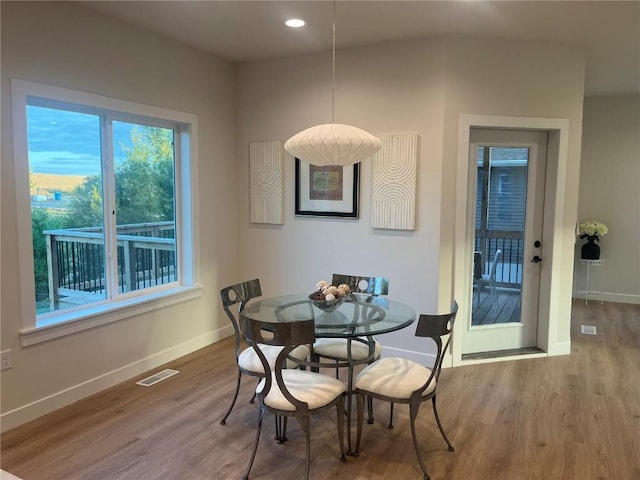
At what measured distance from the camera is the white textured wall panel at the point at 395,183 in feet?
13.0

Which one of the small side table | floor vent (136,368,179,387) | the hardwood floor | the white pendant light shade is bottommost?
the hardwood floor

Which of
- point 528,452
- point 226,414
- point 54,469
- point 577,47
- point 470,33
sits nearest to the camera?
point 54,469

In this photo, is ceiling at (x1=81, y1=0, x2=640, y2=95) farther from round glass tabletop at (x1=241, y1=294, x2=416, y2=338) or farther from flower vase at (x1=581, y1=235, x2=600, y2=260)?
flower vase at (x1=581, y1=235, x2=600, y2=260)

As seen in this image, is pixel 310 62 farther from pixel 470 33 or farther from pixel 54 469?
pixel 54 469

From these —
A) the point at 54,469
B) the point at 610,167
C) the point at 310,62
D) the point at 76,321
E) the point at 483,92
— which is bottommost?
the point at 54,469

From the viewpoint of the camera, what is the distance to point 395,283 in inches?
162

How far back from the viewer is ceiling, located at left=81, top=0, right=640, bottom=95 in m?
3.18

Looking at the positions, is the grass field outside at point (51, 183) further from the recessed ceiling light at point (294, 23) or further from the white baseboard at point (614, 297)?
the white baseboard at point (614, 297)

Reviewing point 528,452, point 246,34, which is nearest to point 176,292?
point 246,34

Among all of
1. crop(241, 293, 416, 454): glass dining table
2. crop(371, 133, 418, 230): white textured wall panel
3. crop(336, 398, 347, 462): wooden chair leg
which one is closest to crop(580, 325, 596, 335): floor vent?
crop(371, 133, 418, 230): white textured wall panel

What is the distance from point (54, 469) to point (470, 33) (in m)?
4.11

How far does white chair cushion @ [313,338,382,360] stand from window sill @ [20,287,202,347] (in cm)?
156

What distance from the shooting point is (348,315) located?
284cm

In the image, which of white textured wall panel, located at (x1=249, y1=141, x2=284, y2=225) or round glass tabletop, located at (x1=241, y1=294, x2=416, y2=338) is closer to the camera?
round glass tabletop, located at (x1=241, y1=294, x2=416, y2=338)
